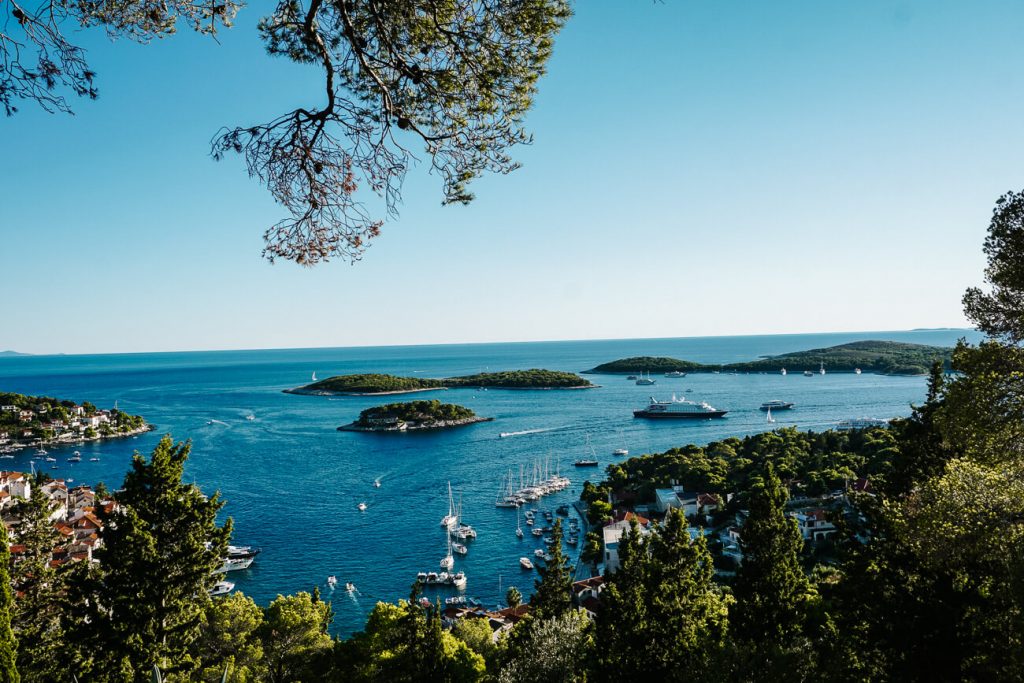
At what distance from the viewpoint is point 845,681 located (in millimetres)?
10086

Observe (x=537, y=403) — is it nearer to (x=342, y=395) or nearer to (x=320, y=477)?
(x=342, y=395)

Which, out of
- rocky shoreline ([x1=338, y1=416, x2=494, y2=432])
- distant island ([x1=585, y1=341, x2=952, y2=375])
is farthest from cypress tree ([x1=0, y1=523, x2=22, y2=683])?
distant island ([x1=585, y1=341, x2=952, y2=375])

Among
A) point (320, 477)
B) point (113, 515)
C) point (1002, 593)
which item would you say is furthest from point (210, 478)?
point (1002, 593)

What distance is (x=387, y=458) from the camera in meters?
55.6

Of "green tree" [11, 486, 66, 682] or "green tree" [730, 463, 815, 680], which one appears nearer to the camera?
"green tree" [11, 486, 66, 682]

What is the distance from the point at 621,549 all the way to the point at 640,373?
13320 cm

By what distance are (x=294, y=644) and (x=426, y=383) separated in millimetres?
106950

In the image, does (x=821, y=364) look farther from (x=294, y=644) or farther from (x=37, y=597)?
(x=37, y=597)

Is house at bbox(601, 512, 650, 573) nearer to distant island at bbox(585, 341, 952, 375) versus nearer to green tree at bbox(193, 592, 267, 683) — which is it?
green tree at bbox(193, 592, 267, 683)

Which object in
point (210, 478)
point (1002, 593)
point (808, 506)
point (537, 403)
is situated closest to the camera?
point (1002, 593)

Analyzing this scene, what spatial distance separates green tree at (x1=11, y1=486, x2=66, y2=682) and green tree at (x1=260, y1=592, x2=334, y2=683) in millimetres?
4901

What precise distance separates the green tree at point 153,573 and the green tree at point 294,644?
4.74 meters

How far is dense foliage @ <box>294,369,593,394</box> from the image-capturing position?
11262cm

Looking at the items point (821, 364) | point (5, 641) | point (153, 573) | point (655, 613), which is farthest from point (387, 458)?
point (821, 364)
